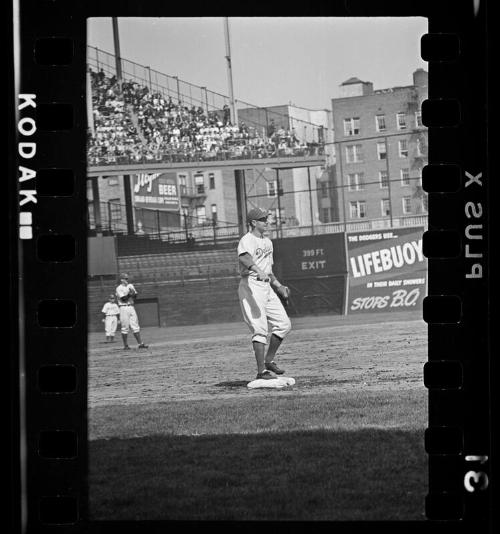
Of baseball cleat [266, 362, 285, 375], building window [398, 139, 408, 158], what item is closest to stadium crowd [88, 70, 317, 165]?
building window [398, 139, 408, 158]

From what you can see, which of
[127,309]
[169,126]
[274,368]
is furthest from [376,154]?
[127,309]

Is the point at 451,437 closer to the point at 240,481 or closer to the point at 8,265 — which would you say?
the point at 240,481

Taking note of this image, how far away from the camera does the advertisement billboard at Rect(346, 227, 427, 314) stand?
675cm

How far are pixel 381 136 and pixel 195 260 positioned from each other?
1197 millimetres

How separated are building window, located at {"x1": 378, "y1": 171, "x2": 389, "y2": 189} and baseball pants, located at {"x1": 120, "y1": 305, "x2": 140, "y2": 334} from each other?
1469 millimetres

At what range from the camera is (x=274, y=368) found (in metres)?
6.78

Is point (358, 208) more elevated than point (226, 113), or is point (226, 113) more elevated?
point (226, 113)

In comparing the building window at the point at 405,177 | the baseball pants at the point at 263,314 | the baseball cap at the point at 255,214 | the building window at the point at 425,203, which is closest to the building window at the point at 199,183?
the baseball cap at the point at 255,214

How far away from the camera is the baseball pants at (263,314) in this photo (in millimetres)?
6836

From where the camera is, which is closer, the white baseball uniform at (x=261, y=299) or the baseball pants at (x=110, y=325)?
the baseball pants at (x=110, y=325)

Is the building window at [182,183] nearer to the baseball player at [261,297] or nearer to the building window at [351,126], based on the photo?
the baseball player at [261,297]

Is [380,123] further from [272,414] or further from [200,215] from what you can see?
[272,414]

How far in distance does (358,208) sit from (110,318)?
4.74 feet

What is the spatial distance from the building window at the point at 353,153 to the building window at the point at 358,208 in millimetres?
224
